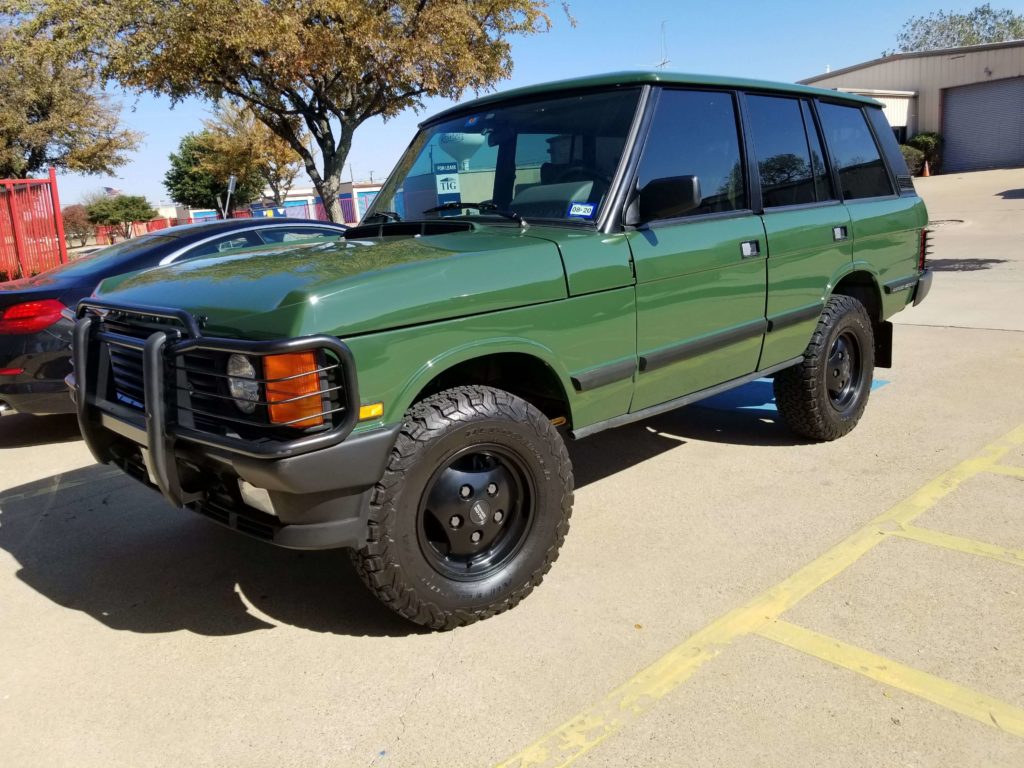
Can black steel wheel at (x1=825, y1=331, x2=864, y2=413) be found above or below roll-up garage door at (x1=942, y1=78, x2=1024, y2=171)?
below

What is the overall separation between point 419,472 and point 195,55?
13.1 meters

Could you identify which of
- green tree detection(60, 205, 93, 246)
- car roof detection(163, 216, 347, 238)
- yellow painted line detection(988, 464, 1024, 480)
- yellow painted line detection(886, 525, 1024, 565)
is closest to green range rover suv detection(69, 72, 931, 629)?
yellow painted line detection(988, 464, 1024, 480)

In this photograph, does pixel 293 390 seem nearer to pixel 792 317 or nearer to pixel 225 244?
pixel 792 317

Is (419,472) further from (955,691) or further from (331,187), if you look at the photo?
(331,187)

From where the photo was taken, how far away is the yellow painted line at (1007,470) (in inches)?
172

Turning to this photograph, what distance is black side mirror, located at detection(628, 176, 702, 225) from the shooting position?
3373 millimetres

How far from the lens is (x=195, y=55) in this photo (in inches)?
529

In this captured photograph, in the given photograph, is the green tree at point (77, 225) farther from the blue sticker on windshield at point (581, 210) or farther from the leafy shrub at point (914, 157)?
the blue sticker on windshield at point (581, 210)

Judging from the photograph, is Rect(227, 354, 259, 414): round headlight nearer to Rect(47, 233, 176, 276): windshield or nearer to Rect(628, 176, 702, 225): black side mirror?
Rect(628, 176, 702, 225): black side mirror

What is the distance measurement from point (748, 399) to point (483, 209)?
128 inches

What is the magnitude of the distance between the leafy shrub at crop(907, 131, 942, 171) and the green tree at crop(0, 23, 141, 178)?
3207 centimetres

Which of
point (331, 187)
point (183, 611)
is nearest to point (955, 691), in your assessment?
point (183, 611)

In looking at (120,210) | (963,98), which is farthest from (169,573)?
(120,210)

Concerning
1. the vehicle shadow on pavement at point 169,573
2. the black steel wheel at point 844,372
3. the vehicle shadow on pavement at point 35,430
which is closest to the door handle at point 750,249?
the black steel wheel at point 844,372
